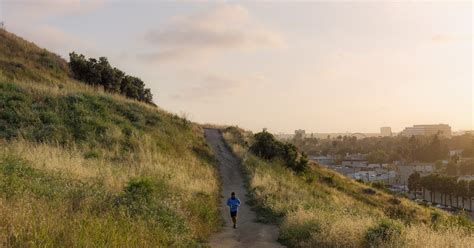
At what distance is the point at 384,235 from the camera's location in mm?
9250

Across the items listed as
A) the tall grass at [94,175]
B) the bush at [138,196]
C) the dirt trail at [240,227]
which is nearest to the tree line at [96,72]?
the tall grass at [94,175]

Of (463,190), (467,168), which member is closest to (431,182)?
(463,190)

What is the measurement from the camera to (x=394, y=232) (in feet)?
30.2

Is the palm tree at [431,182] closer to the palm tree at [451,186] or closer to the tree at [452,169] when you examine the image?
the palm tree at [451,186]

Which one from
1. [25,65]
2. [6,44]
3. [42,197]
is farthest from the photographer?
[6,44]

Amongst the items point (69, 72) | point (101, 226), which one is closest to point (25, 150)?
point (101, 226)

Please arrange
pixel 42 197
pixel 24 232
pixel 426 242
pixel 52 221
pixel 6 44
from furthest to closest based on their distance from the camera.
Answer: pixel 6 44 → pixel 426 242 → pixel 42 197 → pixel 52 221 → pixel 24 232

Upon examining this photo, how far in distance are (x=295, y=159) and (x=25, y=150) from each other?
25.6 meters

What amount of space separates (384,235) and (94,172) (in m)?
8.21

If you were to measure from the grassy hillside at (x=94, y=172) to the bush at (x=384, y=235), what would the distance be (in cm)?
401

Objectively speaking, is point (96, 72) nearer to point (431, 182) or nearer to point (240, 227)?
point (240, 227)

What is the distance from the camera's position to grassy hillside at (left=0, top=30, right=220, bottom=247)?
6.11 meters

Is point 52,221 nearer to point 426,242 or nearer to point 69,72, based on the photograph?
point 426,242

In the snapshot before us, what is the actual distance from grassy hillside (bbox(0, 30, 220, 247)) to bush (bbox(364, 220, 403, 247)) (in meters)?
4.01
